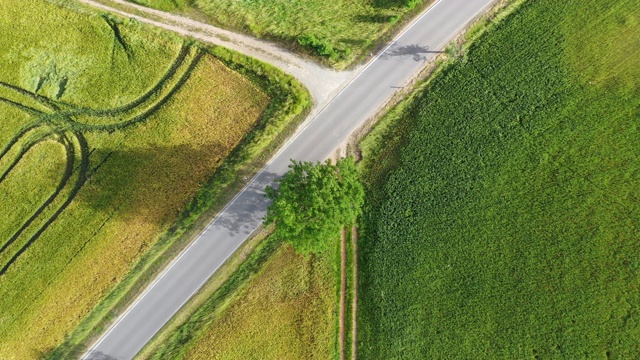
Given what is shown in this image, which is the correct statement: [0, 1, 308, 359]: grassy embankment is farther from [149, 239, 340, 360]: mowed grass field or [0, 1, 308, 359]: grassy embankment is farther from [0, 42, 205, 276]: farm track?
[149, 239, 340, 360]: mowed grass field

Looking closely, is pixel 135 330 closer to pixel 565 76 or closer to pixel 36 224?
pixel 36 224

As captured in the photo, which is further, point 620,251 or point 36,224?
point 36,224

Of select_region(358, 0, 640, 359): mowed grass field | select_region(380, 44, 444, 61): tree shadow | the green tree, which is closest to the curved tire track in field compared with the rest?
the green tree

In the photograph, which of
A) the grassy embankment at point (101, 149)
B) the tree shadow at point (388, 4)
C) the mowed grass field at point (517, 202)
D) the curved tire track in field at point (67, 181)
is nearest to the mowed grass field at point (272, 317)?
the mowed grass field at point (517, 202)

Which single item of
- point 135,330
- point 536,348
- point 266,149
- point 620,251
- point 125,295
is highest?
point 266,149

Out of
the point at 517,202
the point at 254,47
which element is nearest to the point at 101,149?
the point at 254,47

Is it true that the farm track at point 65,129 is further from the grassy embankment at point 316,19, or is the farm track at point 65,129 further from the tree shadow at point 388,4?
the tree shadow at point 388,4

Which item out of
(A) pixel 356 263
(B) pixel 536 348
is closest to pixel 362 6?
(A) pixel 356 263
